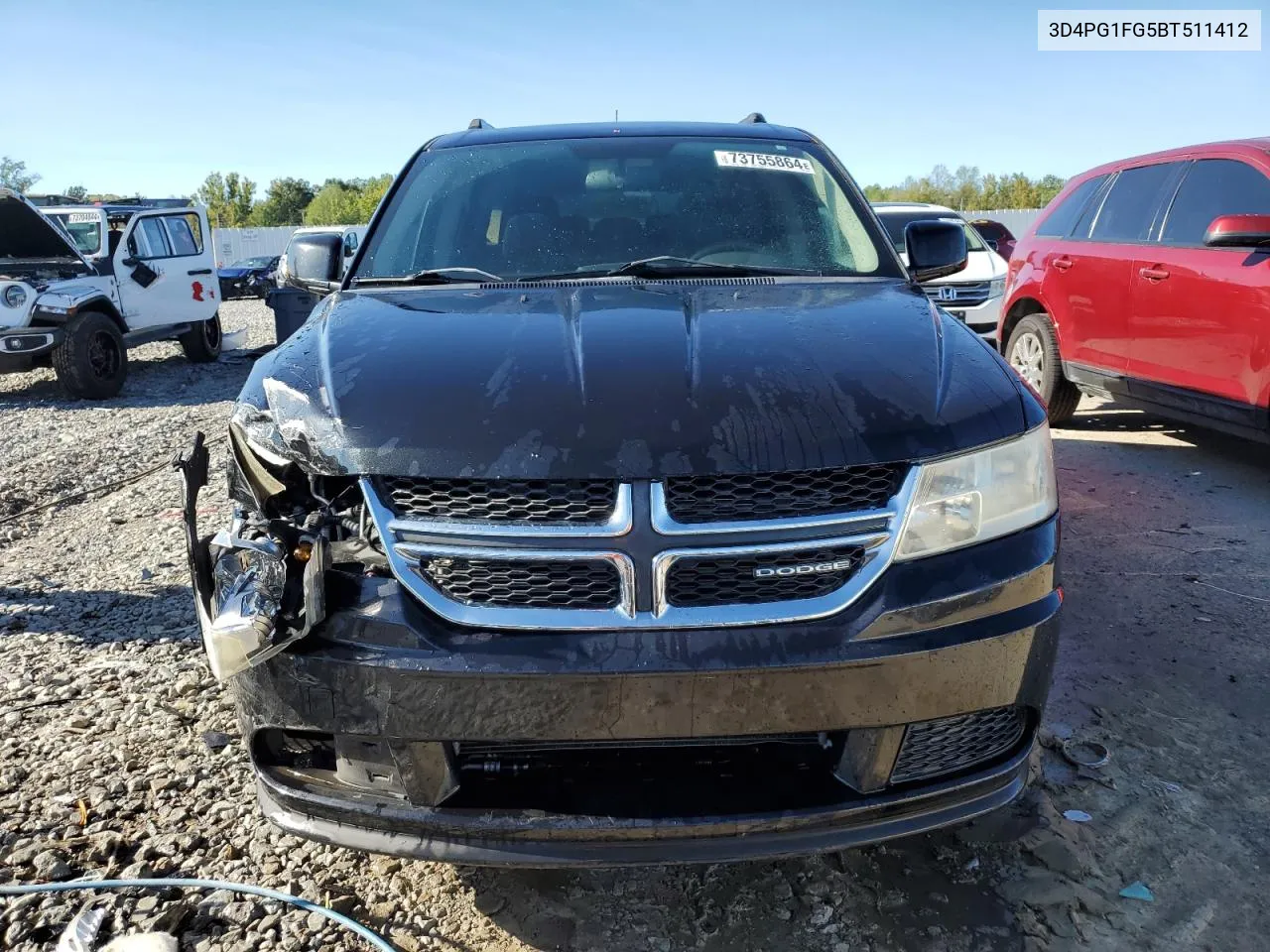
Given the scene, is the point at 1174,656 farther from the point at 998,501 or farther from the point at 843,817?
the point at 843,817

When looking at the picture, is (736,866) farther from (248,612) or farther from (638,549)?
(248,612)

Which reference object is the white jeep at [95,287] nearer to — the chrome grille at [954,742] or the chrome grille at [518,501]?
the chrome grille at [518,501]

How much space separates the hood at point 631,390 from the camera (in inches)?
68.7

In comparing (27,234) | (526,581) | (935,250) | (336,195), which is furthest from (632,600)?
(336,195)

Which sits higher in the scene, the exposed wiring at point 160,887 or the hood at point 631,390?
the hood at point 631,390

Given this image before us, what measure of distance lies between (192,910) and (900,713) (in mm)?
1559

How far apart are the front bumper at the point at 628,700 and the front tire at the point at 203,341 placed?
1152cm

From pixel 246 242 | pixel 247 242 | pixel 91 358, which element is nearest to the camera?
pixel 91 358

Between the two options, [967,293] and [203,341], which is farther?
[203,341]

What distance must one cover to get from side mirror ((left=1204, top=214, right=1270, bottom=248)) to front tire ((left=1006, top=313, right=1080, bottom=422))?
5.12 ft

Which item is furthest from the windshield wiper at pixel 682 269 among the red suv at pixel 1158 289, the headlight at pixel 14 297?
the headlight at pixel 14 297

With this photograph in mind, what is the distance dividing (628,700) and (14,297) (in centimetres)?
954

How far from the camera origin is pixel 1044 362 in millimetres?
6465

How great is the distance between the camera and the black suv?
5.53ft
